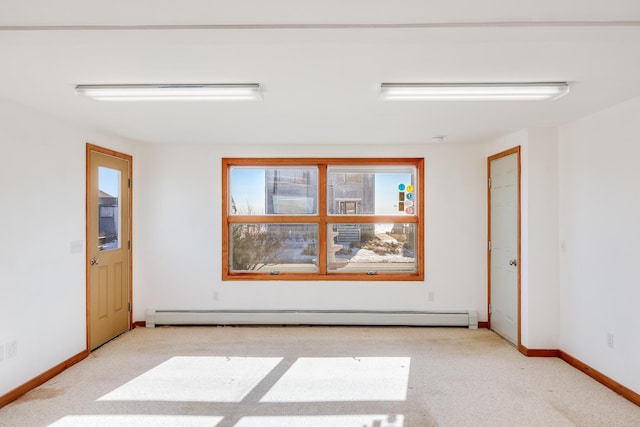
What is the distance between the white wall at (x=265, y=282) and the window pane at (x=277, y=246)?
0.25 metres

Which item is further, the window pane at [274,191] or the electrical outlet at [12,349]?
the window pane at [274,191]

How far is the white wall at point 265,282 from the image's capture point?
15.4 ft

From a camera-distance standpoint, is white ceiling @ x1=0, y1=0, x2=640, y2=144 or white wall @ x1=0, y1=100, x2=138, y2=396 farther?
white wall @ x1=0, y1=100, x2=138, y2=396

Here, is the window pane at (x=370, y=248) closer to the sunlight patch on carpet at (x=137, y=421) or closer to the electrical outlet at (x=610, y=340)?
the electrical outlet at (x=610, y=340)

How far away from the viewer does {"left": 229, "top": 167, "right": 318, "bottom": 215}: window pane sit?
16.0 feet

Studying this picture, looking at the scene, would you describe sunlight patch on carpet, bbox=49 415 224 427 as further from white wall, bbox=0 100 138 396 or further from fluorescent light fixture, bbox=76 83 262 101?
fluorescent light fixture, bbox=76 83 262 101

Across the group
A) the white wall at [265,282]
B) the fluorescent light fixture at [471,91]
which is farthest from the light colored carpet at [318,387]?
the fluorescent light fixture at [471,91]

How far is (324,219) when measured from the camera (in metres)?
4.83

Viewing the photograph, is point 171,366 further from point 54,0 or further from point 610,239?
point 610,239

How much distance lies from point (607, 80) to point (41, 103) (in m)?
4.15

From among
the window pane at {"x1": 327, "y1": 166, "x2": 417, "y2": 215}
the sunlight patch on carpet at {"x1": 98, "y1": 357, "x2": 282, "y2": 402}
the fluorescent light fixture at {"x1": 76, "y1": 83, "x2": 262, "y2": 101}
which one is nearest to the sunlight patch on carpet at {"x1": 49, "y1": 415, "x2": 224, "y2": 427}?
the sunlight patch on carpet at {"x1": 98, "y1": 357, "x2": 282, "y2": 402}

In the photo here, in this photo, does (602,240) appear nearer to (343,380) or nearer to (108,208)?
(343,380)

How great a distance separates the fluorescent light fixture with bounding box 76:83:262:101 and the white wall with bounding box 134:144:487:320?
205 centimetres

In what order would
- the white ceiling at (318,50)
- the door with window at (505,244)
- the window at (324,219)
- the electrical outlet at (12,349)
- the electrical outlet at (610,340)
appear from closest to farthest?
the white ceiling at (318,50) → the electrical outlet at (12,349) → the electrical outlet at (610,340) → the door with window at (505,244) → the window at (324,219)
